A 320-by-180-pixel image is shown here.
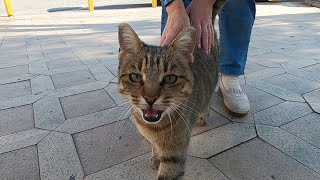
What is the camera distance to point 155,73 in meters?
1.28

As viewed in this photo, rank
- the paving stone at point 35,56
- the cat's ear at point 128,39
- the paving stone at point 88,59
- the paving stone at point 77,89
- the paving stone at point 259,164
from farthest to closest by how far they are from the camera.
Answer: the paving stone at point 35,56 < the paving stone at point 88,59 < the paving stone at point 77,89 < the paving stone at point 259,164 < the cat's ear at point 128,39

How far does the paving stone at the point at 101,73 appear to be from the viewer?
2.80 m

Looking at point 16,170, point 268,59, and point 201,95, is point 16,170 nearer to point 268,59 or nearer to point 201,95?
point 201,95

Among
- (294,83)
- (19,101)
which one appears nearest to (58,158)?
(19,101)

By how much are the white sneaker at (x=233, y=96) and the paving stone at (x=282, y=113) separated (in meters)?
0.13

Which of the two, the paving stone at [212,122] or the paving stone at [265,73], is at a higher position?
the paving stone at [265,73]

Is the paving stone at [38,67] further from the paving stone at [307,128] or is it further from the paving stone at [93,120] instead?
the paving stone at [307,128]

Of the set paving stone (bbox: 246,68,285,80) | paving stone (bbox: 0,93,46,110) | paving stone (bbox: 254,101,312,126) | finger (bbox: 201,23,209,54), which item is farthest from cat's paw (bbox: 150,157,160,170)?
paving stone (bbox: 246,68,285,80)

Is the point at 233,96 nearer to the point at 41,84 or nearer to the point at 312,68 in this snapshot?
the point at 312,68

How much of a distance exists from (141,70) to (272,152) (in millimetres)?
982

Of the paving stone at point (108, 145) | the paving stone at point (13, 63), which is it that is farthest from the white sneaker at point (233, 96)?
the paving stone at point (13, 63)

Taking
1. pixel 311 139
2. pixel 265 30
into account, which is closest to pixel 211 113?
pixel 311 139

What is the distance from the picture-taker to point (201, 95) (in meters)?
1.61

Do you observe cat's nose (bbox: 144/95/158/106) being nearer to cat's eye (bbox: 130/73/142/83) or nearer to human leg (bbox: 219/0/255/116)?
cat's eye (bbox: 130/73/142/83)
